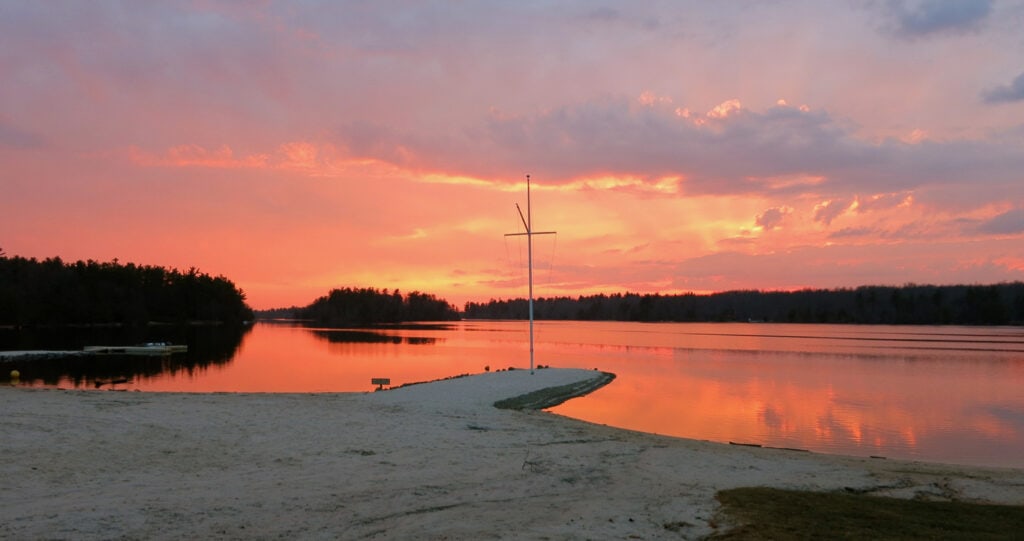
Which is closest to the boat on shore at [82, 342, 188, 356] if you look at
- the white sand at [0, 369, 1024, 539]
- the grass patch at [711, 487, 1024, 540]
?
the white sand at [0, 369, 1024, 539]

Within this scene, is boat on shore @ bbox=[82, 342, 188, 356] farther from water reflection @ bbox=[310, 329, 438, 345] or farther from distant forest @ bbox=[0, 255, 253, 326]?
distant forest @ bbox=[0, 255, 253, 326]

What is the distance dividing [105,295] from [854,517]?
123402 mm

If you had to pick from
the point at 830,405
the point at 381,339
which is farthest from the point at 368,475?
the point at 381,339

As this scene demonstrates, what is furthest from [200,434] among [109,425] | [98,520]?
[98,520]

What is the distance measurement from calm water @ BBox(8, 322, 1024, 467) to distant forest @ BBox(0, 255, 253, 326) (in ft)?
196

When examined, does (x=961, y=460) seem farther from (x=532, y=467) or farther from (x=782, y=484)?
(x=532, y=467)

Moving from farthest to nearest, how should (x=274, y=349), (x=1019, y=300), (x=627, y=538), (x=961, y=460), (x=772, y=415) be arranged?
1. (x=1019, y=300)
2. (x=274, y=349)
3. (x=772, y=415)
4. (x=961, y=460)
5. (x=627, y=538)

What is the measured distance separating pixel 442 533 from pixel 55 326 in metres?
122

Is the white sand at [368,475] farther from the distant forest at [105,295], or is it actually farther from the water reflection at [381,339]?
the distant forest at [105,295]

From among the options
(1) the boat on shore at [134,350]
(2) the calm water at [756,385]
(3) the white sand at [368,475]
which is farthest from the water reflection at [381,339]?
(3) the white sand at [368,475]

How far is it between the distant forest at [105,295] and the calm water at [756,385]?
2351 inches

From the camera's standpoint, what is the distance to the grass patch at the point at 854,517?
732 cm

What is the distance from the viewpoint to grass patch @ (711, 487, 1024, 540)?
732 cm

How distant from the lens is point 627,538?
7254 mm
